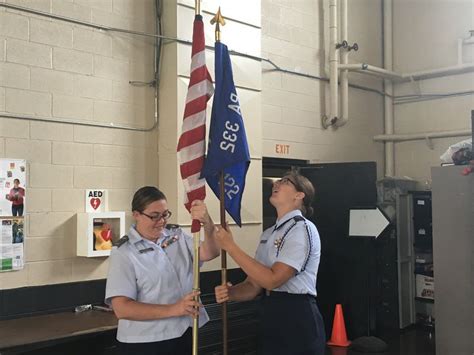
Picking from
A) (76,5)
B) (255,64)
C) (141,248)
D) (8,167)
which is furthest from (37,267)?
(255,64)

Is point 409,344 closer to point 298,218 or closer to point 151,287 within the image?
point 298,218

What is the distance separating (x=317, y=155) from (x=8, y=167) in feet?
10.9

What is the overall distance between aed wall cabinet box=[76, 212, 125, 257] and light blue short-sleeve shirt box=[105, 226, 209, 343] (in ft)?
4.72

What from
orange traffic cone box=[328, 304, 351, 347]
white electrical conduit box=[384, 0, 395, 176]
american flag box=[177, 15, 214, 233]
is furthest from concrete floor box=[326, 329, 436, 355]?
american flag box=[177, 15, 214, 233]

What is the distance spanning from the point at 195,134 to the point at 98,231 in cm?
153

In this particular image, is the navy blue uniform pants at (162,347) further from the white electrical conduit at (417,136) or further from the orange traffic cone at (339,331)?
the white electrical conduit at (417,136)

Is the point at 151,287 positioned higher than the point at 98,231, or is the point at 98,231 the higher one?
the point at 98,231

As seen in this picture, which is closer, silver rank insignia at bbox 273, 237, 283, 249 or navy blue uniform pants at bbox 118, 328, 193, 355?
navy blue uniform pants at bbox 118, 328, 193, 355

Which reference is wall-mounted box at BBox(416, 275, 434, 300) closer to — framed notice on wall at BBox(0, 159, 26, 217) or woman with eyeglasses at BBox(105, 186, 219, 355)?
woman with eyeglasses at BBox(105, 186, 219, 355)

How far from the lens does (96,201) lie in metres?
4.04

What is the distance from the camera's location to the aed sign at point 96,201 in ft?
13.1

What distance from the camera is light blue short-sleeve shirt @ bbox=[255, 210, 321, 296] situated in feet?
8.82

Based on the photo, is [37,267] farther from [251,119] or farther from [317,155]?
[317,155]

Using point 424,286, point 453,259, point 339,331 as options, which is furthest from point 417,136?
point 339,331
